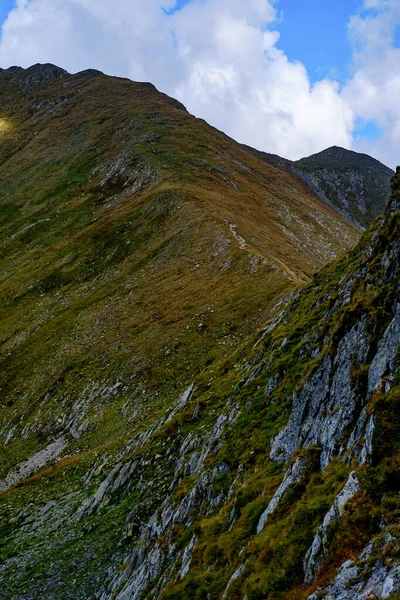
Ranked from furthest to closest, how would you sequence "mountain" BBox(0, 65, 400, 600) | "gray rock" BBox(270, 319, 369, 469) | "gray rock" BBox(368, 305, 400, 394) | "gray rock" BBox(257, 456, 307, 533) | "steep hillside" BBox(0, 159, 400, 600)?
"gray rock" BBox(270, 319, 369, 469) < "gray rock" BBox(257, 456, 307, 533) < "gray rock" BBox(368, 305, 400, 394) < "mountain" BBox(0, 65, 400, 600) < "steep hillside" BBox(0, 159, 400, 600)

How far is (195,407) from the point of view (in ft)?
100

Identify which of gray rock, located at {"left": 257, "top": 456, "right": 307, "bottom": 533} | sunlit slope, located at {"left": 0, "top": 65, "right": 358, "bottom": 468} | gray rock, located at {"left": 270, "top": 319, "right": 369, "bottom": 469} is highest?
sunlit slope, located at {"left": 0, "top": 65, "right": 358, "bottom": 468}

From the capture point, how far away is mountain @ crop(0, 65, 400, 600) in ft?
41.7

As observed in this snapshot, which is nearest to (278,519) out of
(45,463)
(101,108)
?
(45,463)

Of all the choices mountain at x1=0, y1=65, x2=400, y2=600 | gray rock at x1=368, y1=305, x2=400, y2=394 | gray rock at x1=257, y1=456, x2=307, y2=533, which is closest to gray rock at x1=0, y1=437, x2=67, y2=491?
mountain at x1=0, y1=65, x2=400, y2=600

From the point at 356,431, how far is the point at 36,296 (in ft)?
239

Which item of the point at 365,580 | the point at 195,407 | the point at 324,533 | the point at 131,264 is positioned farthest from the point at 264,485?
the point at 131,264

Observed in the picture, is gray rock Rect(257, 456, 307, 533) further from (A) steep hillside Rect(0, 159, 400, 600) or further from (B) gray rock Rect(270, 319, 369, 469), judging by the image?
(B) gray rock Rect(270, 319, 369, 469)

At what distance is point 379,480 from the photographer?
438 inches

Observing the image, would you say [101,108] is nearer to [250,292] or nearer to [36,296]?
[36,296]

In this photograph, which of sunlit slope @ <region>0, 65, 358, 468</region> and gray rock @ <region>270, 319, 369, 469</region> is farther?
sunlit slope @ <region>0, 65, 358, 468</region>

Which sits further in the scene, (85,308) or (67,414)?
(85,308)

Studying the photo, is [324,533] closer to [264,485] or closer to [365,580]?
[365,580]

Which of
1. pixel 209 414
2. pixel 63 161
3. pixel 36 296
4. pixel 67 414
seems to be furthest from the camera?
pixel 63 161
